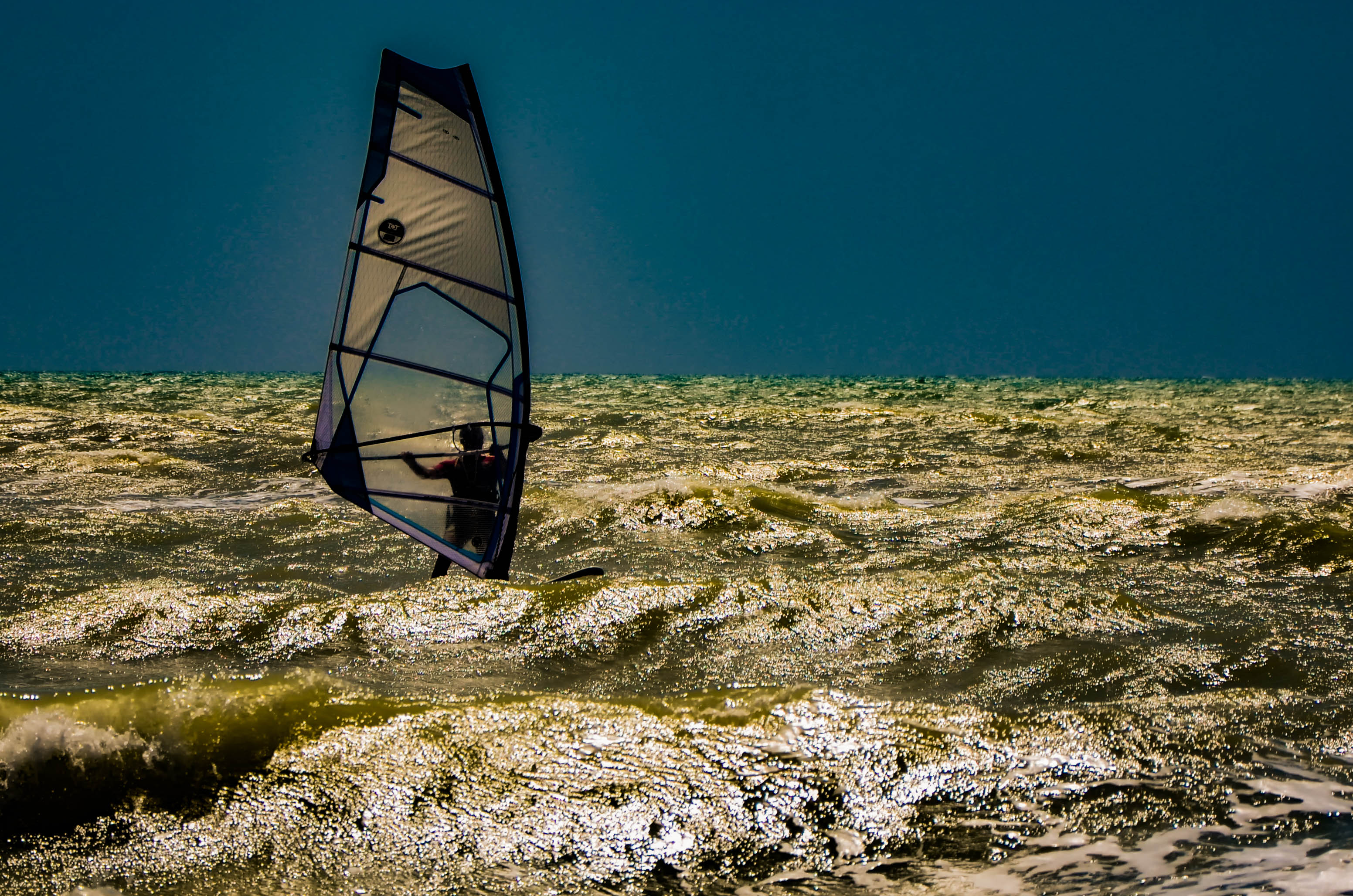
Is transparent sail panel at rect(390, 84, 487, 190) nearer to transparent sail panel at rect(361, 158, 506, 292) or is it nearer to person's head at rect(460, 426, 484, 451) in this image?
transparent sail panel at rect(361, 158, 506, 292)

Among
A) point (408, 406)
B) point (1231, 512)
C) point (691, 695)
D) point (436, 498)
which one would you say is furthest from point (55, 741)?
point (1231, 512)

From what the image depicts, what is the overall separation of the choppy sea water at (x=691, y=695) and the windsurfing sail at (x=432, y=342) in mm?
498

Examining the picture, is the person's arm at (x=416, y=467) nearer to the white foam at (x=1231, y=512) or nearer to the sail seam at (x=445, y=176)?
the sail seam at (x=445, y=176)

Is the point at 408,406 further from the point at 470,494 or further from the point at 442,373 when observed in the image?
the point at 470,494

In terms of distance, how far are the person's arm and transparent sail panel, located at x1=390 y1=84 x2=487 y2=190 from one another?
61.2 inches

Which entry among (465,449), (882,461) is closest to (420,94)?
(465,449)

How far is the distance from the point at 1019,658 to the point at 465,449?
3.17 meters

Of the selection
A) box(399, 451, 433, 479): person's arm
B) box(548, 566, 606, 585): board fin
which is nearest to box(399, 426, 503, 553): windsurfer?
box(399, 451, 433, 479): person's arm

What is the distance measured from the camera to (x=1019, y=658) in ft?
14.5

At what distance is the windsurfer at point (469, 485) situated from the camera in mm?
5707

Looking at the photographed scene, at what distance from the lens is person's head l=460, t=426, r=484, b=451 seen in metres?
5.74

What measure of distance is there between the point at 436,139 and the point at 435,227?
1.53 feet

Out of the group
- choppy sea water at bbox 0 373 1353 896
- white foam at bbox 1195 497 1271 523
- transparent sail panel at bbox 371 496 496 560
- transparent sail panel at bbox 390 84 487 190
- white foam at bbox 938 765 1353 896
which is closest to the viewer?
white foam at bbox 938 765 1353 896

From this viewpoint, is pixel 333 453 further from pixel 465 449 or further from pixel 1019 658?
pixel 1019 658
